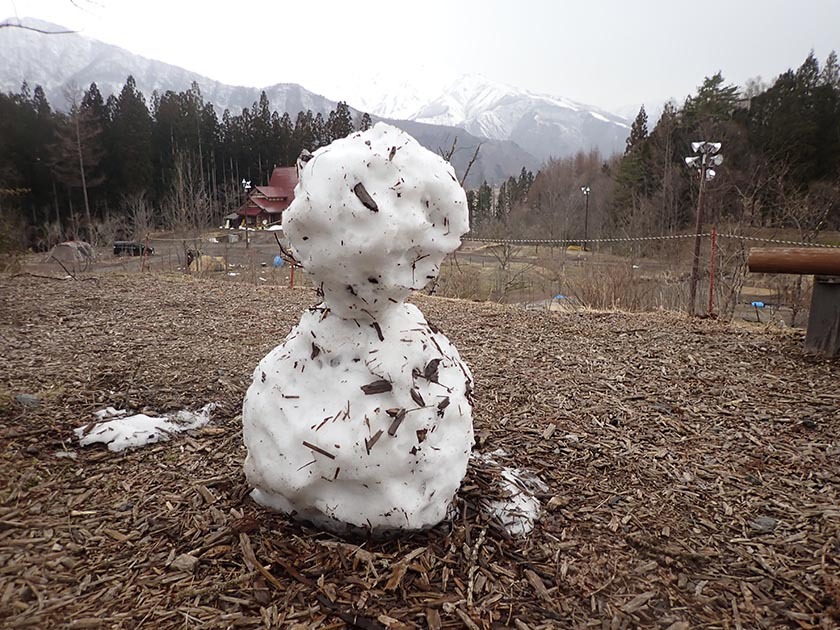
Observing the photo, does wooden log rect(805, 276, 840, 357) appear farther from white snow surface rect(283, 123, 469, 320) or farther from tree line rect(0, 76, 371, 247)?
tree line rect(0, 76, 371, 247)

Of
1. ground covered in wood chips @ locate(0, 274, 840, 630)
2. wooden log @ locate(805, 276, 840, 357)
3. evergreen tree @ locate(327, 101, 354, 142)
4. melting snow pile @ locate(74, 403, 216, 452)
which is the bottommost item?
ground covered in wood chips @ locate(0, 274, 840, 630)

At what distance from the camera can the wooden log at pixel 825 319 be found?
4027 millimetres

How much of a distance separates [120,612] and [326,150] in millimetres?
1531

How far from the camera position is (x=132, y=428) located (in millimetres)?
2623

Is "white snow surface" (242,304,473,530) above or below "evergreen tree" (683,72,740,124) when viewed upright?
below

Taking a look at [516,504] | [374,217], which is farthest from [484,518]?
[374,217]

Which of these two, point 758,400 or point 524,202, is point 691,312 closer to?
point 758,400

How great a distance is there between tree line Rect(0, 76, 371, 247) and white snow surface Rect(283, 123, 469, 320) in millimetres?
19229

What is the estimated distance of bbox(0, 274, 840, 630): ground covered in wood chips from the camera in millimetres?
1593

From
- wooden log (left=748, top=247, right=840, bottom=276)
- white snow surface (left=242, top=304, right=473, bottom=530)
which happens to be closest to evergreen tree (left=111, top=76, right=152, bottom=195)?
wooden log (left=748, top=247, right=840, bottom=276)

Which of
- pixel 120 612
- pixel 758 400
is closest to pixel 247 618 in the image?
pixel 120 612

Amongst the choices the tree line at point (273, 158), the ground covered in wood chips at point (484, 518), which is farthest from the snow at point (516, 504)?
the tree line at point (273, 158)

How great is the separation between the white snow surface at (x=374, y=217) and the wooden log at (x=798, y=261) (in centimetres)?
356

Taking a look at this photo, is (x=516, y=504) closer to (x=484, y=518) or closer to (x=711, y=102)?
(x=484, y=518)
